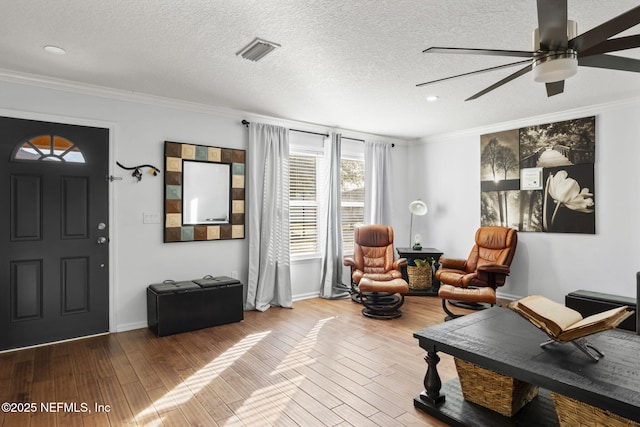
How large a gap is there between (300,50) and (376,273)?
3.03m

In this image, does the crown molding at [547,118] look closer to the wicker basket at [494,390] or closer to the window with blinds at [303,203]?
the window with blinds at [303,203]

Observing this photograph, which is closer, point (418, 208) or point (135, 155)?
point (135, 155)

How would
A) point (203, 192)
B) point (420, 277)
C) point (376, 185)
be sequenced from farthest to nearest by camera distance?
point (376, 185) < point (420, 277) < point (203, 192)

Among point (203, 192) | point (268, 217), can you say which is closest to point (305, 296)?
point (268, 217)

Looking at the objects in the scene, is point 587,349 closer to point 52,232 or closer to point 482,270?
point 482,270

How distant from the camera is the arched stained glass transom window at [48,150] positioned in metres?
3.42

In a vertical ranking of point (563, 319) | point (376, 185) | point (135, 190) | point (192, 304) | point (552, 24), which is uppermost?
point (552, 24)

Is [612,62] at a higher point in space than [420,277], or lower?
higher

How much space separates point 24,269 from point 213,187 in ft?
6.48

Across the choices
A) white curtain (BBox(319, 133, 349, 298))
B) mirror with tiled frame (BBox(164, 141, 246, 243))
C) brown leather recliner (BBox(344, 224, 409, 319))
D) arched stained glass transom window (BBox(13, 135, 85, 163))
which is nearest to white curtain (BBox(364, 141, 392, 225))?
white curtain (BBox(319, 133, 349, 298))

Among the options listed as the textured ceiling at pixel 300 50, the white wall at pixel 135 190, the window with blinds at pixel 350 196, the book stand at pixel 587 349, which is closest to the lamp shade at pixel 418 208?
the window with blinds at pixel 350 196

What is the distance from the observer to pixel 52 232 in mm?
3533

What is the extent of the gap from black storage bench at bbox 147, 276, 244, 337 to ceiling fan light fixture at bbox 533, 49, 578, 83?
3474mm

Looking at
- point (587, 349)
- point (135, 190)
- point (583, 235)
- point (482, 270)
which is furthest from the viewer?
point (583, 235)
